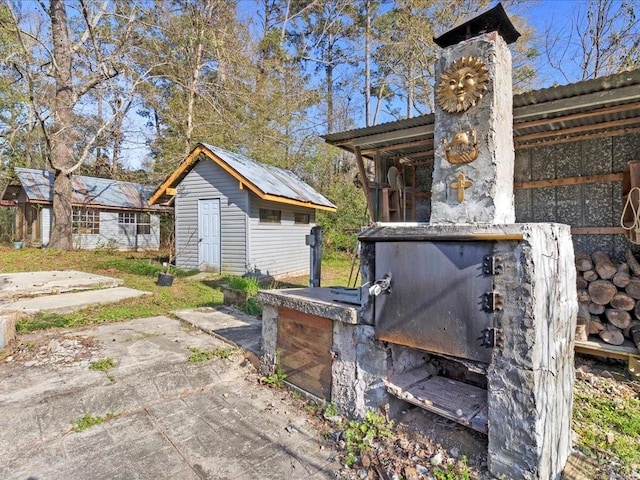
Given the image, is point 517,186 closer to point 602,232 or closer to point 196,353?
point 602,232

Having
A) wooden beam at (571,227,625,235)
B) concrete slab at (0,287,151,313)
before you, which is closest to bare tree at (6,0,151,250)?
concrete slab at (0,287,151,313)

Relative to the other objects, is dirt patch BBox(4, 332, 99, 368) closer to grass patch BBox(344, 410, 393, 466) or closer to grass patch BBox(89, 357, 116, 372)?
grass patch BBox(89, 357, 116, 372)

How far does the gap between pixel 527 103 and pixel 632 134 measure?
1547 millimetres

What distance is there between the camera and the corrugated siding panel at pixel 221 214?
9.56 metres

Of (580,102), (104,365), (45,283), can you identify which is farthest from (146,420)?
(45,283)

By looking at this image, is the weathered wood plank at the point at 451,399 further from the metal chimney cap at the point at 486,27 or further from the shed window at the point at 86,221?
the shed window at the point at 86,221

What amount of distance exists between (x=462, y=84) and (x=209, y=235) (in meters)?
8.91

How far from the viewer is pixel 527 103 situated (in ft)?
Result: 11.8

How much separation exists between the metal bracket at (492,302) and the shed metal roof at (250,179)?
7462mm

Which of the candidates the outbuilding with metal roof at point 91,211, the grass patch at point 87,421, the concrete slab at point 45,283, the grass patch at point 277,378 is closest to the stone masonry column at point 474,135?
the grass patch at point 277,378

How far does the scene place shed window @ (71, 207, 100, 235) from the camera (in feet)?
45.3

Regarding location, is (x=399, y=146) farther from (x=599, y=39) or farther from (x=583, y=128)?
(x=599, y=39)

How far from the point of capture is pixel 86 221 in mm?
14219

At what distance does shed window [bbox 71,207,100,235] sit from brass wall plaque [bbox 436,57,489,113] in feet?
49.2
